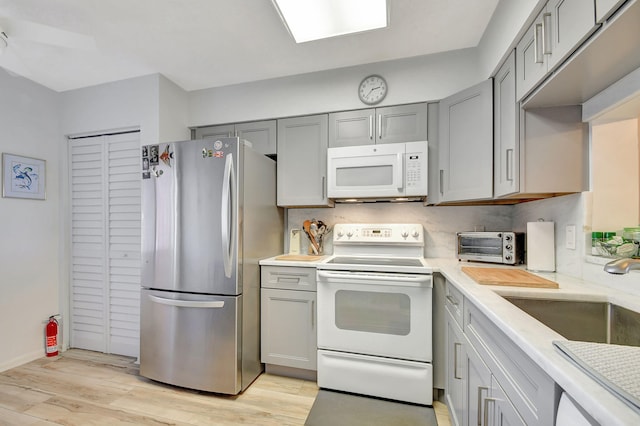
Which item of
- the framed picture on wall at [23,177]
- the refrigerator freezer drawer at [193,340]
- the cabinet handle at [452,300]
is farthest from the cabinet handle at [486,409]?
the framed picture on wall at [23,177]

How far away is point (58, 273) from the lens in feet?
8.56

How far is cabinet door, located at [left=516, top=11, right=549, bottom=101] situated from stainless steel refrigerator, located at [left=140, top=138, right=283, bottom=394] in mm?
1680

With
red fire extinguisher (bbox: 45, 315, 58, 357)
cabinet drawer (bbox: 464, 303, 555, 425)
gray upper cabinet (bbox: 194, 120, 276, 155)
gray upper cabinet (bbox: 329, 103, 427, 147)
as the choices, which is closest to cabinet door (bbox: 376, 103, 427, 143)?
gray upper cabinet (bbox: 329, 103, 427, 147)

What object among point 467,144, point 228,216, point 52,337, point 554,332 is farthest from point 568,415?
point 52,337

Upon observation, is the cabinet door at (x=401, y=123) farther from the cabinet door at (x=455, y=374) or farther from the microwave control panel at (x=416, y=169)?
the cabinet door at (x=455, y=374)

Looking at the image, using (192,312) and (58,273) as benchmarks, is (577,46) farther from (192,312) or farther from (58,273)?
(58,273)

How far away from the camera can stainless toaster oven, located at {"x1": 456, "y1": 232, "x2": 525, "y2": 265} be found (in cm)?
181

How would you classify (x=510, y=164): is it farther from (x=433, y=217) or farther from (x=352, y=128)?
(x=352, y=128)

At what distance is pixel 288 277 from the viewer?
2.09 m

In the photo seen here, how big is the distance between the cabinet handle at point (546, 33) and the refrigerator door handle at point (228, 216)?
176 centimetres

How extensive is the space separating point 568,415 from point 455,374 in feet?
3.54

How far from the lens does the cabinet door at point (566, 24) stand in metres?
0.91

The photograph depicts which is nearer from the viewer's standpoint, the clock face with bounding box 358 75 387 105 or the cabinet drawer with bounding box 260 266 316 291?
the cabinet drawer with bounding box 260 266 316 291

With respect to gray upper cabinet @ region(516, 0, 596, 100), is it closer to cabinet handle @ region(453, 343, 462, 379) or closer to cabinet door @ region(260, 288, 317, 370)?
cabinet handle @ region(453, 343, 462, 379)
